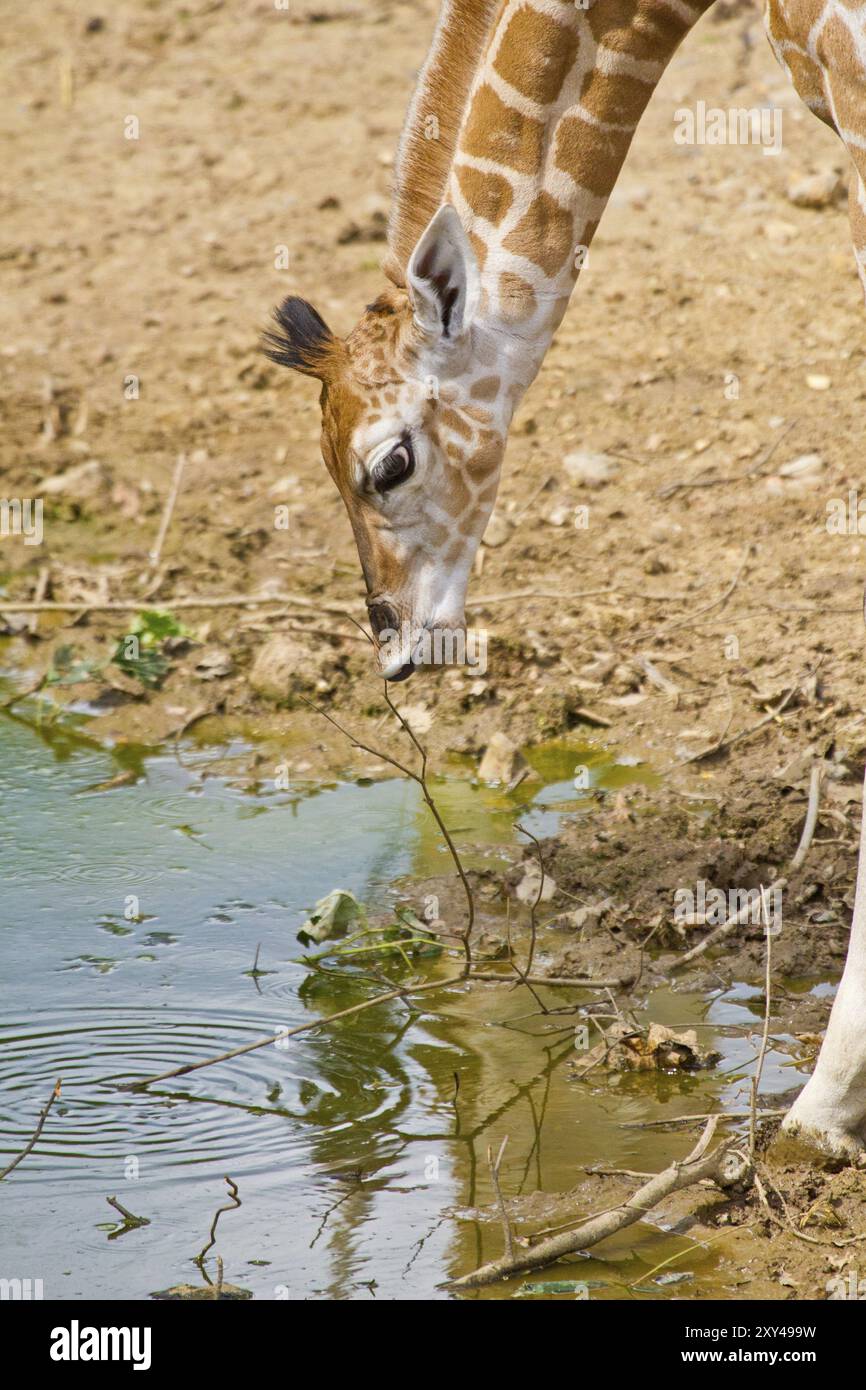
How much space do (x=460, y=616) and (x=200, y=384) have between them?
15.0 feet

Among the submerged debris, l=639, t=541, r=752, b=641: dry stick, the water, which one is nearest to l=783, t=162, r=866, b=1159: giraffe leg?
the water

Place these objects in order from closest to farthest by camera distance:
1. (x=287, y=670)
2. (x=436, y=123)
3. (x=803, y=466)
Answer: (x=436, y=123) → (x=287, y=670) → (x=803, y=466)

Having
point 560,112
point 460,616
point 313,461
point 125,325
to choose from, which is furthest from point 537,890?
point 125,325

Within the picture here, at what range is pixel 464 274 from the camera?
4930 millimetres

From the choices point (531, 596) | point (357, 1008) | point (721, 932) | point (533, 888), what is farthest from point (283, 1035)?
point (531, 596)

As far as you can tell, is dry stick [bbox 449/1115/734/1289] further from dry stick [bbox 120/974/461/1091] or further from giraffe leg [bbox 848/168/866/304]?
giraffe leg [bbox 848/168/866/304]

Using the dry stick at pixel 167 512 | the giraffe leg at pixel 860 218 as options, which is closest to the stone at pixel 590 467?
the dry stick at pixel 167 512

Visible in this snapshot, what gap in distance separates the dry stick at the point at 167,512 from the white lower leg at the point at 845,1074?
474 centimetres

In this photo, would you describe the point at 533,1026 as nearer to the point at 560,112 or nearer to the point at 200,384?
the point at 560,112

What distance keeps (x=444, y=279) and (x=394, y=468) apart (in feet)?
1.82

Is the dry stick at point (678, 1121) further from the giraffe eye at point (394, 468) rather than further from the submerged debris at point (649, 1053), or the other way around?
the giraffe eye at point (394, 468)

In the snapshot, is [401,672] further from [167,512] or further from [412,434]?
[167,512]

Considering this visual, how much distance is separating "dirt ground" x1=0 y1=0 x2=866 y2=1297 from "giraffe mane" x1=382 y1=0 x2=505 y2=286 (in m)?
1.97

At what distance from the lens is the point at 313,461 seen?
8.63 m
